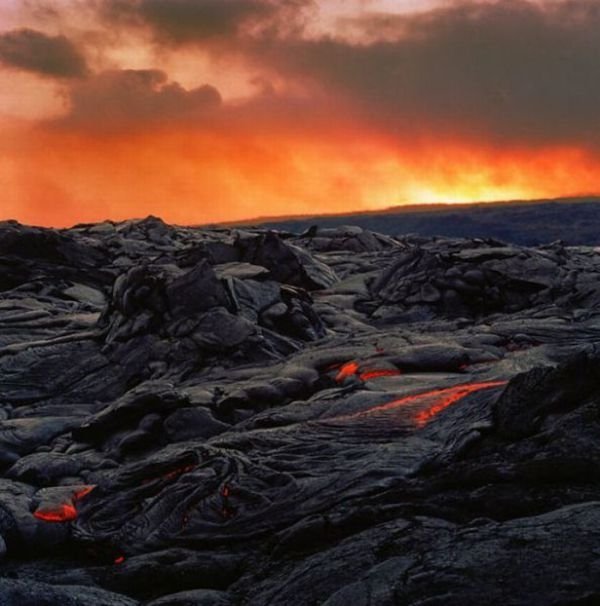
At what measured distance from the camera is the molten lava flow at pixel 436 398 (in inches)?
809

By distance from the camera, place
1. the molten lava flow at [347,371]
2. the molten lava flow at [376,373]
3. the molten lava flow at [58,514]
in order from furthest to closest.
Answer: the molten lava flow at [347,371]
the molten lava flow at [376,373]
the molten lava flow at [58,514]

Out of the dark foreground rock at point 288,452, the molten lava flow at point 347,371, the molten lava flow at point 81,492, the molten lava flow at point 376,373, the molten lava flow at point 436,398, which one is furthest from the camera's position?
the molten lava flow at point 347,371

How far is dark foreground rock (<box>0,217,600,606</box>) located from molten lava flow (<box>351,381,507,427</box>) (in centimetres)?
13

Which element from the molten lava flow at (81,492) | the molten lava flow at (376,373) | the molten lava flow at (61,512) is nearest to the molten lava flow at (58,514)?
the molten lava flow at (61,512)

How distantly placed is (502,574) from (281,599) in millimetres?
3877

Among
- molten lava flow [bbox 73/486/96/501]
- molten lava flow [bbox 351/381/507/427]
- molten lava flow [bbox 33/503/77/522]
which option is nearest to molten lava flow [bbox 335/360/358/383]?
molten lava flow [bbox 351/381/507/427]

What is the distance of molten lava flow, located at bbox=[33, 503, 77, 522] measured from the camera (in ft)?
65.2

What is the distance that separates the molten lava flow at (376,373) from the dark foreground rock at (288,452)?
113 millimetres

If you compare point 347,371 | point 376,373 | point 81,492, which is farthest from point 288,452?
point 347,371

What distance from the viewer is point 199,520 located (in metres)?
17.8

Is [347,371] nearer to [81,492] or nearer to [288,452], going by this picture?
[288,452]

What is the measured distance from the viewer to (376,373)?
87.1ft

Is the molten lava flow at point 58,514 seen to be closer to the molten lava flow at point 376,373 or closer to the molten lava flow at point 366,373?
the molten lava flow at point 366,373

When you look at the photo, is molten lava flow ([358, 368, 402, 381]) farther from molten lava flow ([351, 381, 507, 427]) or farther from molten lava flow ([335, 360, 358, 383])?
molten lava flow ([351, 381, 507, 427])
